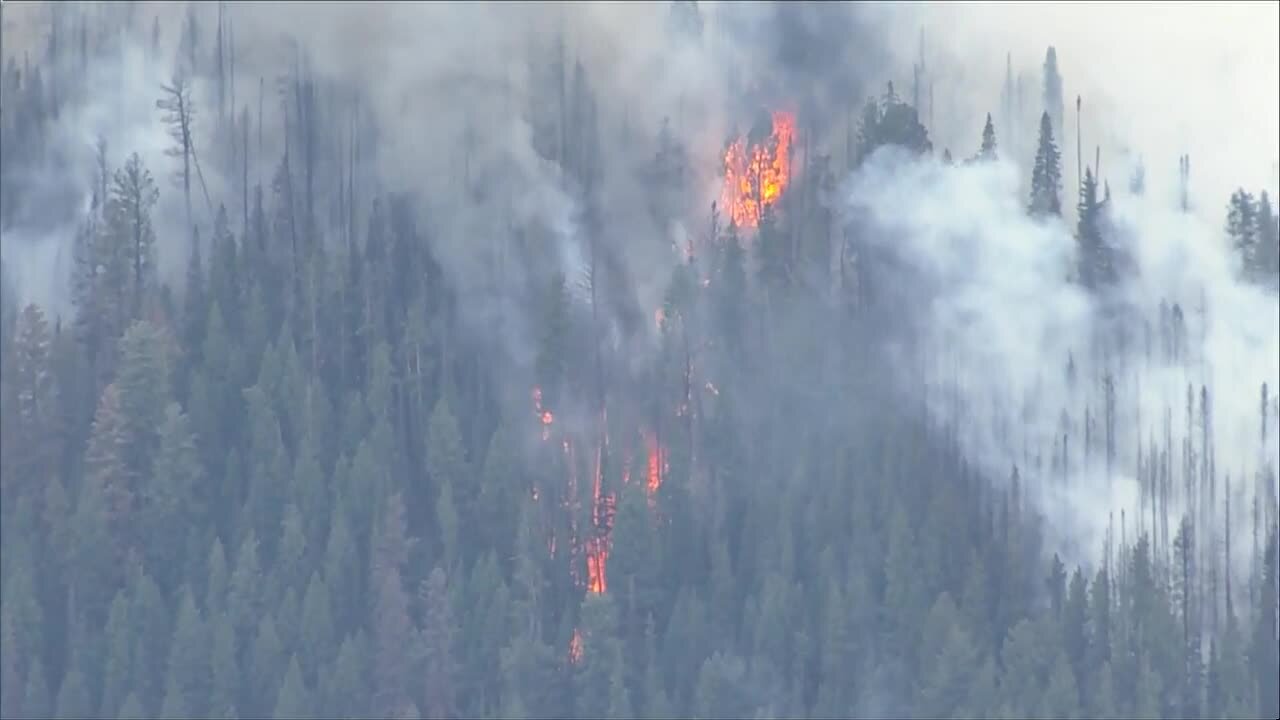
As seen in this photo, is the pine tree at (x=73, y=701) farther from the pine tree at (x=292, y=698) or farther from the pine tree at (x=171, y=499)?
the pine tree at (x=171, y=499)

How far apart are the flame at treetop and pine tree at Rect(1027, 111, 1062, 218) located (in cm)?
1070

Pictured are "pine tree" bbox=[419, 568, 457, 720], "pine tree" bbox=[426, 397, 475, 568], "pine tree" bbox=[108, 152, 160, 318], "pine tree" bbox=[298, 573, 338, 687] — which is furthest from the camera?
"pine tree" bbox=[108, 152, 160, 318]

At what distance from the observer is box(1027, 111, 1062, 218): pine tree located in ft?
433

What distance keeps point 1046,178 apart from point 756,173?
12584 millimetres

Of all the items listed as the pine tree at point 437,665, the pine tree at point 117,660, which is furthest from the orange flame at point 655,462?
the pine tree at point 117,660

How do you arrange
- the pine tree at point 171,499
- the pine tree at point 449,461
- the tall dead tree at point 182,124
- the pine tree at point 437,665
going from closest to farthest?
1. the pine tree at point 437,665
2. the pine tree at point 171,499
3. the pine tree at point 449,461
4. the tall dead tree at point 182,124

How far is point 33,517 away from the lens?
11650cm

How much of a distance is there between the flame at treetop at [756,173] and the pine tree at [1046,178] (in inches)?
421

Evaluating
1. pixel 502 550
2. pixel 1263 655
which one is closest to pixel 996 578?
pixel 1263 655

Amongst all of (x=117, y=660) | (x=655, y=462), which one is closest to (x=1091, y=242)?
(x=655, y=462)

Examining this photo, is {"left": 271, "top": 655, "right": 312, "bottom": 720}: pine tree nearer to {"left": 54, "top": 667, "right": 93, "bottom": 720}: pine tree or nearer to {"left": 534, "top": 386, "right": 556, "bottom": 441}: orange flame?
{"left": 54, "top": 667, "right": 93, "bottom": 720}: pine tree

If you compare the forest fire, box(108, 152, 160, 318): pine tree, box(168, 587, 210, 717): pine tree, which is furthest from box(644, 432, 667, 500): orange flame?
box(108, 152, 160, 318): pine tree

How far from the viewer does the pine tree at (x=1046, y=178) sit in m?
132

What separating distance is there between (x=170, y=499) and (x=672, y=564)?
19587 millimetres
